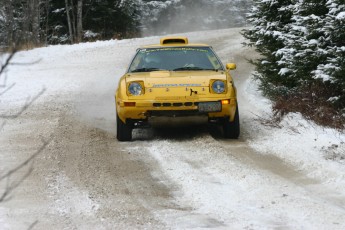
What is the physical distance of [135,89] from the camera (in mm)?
8758

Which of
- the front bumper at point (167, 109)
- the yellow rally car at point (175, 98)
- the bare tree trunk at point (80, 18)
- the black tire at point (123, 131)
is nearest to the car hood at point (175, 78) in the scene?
the yellow rally car at point (175, 98)

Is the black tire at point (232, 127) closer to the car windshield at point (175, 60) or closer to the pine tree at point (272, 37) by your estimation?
the car windshield at point (175, 60)

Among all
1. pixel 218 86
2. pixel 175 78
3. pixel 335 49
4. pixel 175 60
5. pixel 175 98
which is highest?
pixel 335 49

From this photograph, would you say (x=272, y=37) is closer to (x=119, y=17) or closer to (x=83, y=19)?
(x=119, y=17)

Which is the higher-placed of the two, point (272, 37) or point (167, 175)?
point (272, 37)

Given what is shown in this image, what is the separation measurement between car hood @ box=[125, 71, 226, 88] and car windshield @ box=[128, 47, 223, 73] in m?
0.43

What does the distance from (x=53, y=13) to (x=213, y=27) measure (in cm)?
1376

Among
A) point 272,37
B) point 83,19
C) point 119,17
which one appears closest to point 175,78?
point 272,37

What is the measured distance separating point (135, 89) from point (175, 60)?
1388mm

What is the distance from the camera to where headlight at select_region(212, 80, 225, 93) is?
8703 millimetres

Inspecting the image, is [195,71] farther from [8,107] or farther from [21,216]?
[8,107]

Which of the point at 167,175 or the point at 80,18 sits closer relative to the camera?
the point at 167,175

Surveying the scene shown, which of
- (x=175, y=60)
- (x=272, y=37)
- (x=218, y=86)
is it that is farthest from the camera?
(x=272, y=37)

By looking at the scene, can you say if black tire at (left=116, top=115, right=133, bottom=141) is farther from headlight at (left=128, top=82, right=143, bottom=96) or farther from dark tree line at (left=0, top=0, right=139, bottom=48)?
dark tree line at (left=0, top=0, right=139, bottom=48)
